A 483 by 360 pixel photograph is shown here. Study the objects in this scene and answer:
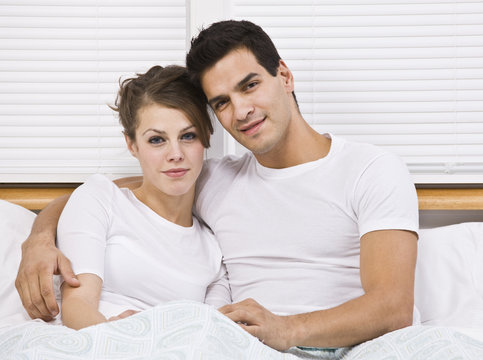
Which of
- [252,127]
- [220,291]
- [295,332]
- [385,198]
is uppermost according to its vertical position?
[252,127]

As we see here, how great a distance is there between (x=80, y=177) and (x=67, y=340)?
101cm

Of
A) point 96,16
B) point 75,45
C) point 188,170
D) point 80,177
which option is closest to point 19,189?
point 80,177

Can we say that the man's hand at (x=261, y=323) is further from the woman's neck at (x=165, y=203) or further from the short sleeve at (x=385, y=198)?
the woman's neck at (x=165, y=203)

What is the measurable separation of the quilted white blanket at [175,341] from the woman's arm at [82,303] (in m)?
0.15

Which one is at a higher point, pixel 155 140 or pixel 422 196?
pixel 155 140

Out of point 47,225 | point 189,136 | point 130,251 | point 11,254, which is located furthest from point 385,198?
point 11,254

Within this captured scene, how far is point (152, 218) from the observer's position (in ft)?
4.79

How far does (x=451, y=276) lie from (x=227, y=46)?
3.14ft

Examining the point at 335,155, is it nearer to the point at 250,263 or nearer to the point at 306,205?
the point at 306,205

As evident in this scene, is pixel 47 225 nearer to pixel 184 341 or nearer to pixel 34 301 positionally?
pixel 34 301

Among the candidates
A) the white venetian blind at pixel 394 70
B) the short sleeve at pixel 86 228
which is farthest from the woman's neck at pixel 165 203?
the white venetian blind at pixel 394 70

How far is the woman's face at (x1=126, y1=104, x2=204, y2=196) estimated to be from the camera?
1402mm

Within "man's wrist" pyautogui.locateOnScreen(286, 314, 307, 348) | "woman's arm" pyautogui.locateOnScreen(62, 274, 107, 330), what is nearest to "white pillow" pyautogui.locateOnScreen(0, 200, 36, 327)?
"woman's arm" pyautogui.locateOnScreen(62, 274, 107, 330)

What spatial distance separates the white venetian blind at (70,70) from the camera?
1.85m
